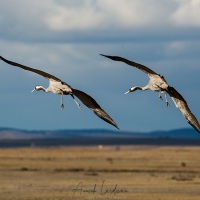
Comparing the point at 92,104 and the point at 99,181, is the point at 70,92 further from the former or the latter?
the point at 99,181

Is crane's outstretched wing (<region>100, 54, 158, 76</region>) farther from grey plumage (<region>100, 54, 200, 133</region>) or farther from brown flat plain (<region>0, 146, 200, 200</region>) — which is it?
brown flat plain (<region>0, 146, 200, 200</region>)

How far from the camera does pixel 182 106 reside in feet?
78.4

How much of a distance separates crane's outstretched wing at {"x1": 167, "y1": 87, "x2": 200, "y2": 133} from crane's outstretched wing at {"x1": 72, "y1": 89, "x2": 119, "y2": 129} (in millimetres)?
1594

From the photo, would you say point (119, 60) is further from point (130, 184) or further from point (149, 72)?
point (130, 184)

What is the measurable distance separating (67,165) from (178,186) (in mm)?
23011

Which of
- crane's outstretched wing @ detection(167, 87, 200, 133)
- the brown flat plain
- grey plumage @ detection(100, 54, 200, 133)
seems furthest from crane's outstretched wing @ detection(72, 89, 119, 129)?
the brown flat plain

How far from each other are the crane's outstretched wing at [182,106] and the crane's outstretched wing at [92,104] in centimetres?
159

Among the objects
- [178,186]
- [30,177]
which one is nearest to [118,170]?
[30,177]

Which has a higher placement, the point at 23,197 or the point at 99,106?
the point at 99,106

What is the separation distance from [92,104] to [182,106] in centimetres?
217

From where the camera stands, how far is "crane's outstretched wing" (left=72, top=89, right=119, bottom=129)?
2324cm

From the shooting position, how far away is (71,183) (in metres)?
55.1

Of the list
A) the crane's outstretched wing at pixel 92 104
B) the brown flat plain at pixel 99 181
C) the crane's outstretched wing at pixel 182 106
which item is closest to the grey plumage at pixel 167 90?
the crane's outstretched wing at pixel 182 106

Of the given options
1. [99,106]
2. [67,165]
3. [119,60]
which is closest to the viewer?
[119,60]
